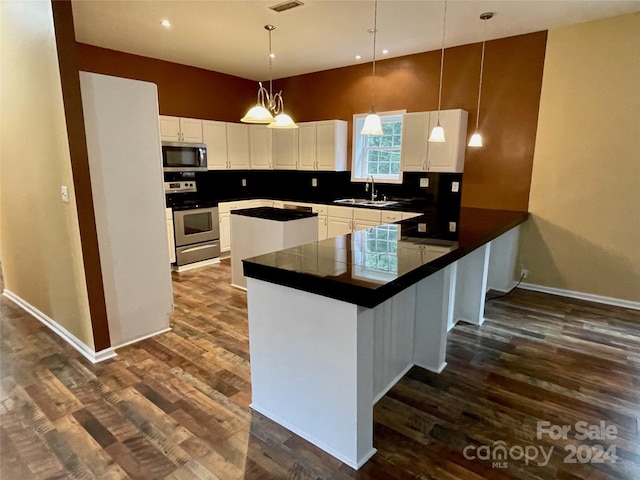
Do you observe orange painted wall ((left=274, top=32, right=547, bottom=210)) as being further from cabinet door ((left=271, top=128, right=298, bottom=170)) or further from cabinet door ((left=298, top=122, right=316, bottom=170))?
cabinet door ((left=271, top=128, right=298, bottom=170))

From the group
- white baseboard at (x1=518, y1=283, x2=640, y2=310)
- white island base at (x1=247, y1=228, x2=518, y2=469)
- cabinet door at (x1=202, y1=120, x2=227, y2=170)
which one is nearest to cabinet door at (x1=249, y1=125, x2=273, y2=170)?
cabinet door at (x1=202, y1=120, x2=227, y2=170)

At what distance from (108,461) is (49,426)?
526 mm

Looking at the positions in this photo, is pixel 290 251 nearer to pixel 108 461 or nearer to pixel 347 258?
pixel 347 258

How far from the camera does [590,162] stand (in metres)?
3.66

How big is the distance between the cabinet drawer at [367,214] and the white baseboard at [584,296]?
5.96 feet

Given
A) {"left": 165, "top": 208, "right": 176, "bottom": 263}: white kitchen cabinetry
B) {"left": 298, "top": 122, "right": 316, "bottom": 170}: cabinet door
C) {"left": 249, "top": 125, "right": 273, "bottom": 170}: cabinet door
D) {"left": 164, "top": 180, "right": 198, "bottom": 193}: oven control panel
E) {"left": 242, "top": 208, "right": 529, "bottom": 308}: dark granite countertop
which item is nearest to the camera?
{"left": 242, "top": 208, "right": 529, "bottom": 308}: dark granite countertop

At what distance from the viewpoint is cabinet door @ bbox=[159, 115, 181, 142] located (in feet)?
15.8

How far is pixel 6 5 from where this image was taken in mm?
2664

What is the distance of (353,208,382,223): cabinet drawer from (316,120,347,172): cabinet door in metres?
0.96

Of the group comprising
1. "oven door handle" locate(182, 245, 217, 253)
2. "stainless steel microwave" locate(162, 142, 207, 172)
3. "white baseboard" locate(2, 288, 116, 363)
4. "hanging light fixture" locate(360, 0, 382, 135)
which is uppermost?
"hanging light fixture" locate(360, 0, 382, 135)

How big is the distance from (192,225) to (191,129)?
1366mm

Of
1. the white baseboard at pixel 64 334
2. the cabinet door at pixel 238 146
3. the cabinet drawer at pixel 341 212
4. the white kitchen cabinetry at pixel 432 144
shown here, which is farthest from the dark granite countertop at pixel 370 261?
the cabinet door at pixel 238 146

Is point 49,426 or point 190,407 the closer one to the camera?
point 49,426

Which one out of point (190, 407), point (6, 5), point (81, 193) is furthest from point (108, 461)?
point (6, 5)
